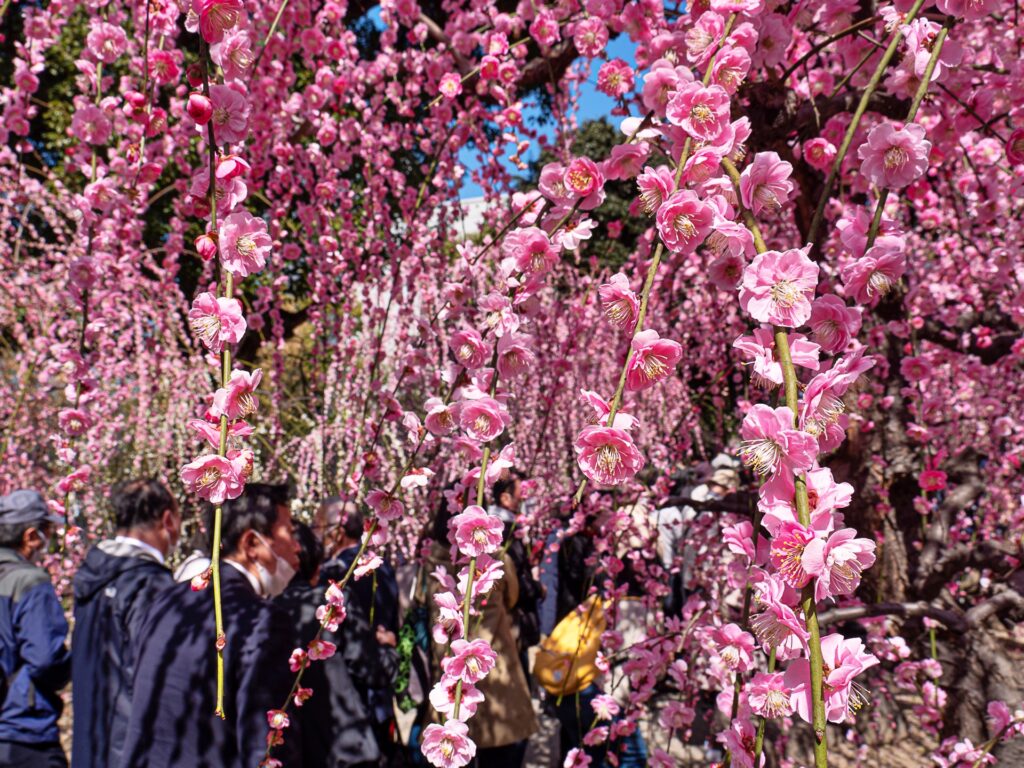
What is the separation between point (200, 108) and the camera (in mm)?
1074

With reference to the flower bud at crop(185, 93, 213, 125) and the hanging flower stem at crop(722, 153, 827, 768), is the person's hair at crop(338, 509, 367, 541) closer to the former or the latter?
the flower bud at crop(185, 93, 213, 125)

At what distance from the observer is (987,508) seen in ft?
18.1

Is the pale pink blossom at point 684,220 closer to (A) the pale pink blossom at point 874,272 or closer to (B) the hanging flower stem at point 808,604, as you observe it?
(B) the hanging flower stem at point 808,604

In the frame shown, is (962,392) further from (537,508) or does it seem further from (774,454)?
(774,454)

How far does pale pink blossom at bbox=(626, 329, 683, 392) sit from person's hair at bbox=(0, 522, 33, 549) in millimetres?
3207

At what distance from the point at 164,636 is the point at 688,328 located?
15.7ft

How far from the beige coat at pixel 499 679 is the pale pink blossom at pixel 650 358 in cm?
235

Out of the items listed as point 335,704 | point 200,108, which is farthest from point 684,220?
point 335,704

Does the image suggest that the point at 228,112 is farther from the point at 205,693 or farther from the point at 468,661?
the point at 205,693

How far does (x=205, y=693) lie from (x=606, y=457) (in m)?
1.54

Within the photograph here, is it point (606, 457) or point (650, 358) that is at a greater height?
point (650, 358)

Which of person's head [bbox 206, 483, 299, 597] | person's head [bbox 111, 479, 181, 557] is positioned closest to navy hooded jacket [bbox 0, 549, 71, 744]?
person's head [bbox 111, 479, 181, 557]

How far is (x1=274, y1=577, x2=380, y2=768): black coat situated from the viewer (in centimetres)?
226

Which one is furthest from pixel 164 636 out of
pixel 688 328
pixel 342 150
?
pixel 688 328
